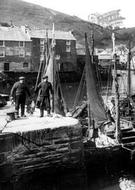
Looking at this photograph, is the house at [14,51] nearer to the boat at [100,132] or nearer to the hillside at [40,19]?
the boat at [100,132]

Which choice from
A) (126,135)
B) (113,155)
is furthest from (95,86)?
(113,155)

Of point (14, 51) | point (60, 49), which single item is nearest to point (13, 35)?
point (14, 51)

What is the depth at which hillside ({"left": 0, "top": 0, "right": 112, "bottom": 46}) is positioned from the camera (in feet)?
378

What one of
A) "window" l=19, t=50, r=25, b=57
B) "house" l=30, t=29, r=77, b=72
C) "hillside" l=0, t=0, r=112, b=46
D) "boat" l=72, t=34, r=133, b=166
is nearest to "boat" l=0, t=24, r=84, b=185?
"boat" l=72, t=34, r=133, b=166

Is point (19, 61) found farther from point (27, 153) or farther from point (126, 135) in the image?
point (27, 153)

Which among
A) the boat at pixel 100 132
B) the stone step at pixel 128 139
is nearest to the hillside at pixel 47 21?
the boat at pixel 100 132

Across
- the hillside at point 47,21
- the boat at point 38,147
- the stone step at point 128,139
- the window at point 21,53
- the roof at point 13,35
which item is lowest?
the stone step at point 128,139

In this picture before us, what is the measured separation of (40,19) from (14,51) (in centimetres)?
8238

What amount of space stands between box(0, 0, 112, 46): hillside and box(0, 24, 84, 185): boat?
97268 mm

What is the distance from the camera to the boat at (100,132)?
14.7 metres

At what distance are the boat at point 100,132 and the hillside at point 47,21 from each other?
86.1m

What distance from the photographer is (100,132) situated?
56.7 ft

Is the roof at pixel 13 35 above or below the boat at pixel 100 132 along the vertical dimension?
above

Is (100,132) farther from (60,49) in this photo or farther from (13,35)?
(60,49)
